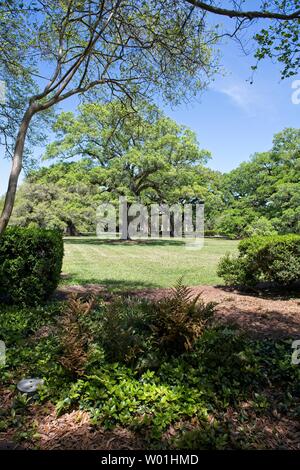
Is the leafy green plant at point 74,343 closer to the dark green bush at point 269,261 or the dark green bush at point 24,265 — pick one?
the dark green bush at point 24,265

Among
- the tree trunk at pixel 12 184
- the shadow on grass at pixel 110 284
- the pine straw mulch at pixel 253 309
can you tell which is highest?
the tree trunk at pixel 12 184

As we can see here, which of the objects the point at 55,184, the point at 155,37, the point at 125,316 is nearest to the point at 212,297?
the point at 125,316

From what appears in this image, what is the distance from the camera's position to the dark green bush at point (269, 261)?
643 cm

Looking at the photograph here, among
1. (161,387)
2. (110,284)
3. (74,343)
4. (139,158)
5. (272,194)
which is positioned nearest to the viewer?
(161,387)

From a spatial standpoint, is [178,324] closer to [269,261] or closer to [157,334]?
[157,334]

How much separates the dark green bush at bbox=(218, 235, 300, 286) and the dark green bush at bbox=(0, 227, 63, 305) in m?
4.36

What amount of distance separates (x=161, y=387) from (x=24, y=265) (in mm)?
3653

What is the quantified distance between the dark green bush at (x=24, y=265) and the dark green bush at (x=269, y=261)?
4357 mm

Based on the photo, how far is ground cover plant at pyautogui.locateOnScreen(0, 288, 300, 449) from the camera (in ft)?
8.23

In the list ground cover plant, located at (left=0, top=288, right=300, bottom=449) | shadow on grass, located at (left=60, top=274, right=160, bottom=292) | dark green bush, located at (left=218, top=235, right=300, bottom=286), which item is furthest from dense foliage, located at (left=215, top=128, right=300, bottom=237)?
ground cover plant, located at (left=0, top=288, right=300, bottom=449)

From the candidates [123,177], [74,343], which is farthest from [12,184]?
[123,177]

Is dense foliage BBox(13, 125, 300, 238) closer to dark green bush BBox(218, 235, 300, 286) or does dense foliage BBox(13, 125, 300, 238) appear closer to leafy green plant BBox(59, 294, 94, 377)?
dark green bush BBox(218, 235, 300, 286)

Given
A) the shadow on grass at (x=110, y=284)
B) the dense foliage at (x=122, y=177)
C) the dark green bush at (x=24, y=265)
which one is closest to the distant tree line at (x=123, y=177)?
the dense foliage at (x=122, y=177)

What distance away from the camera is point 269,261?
21.7 feet
